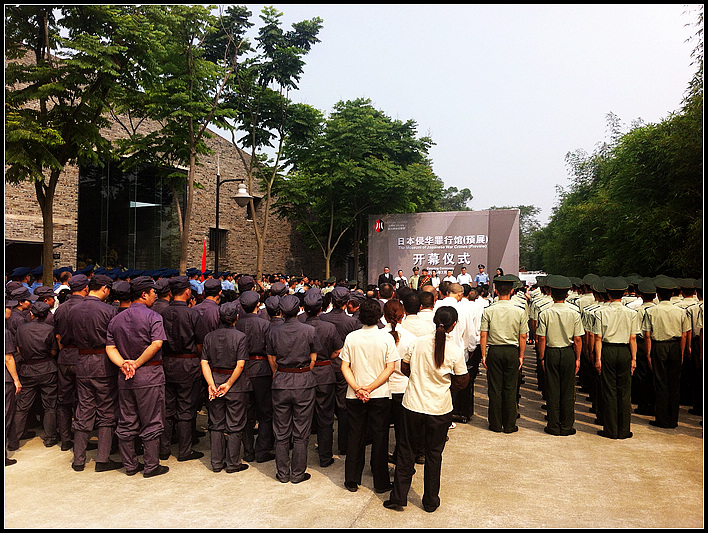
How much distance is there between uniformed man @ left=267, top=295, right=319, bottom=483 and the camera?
5113mm

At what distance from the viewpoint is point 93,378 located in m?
5.60

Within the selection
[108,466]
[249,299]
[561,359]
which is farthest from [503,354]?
[108,466]

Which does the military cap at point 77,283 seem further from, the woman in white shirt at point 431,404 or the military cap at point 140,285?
the woman in white shirt at point 431,404

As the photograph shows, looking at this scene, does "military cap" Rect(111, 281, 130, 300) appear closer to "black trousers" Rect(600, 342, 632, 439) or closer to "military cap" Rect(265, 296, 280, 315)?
"military cap" Rect(265, 296, 280, 315)

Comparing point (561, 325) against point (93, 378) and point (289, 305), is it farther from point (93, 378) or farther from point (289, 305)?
point (93, 378)

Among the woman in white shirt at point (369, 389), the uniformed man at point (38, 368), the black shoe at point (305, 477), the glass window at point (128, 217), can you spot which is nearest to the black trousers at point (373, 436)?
the woman in white shirt at point (369, 389)

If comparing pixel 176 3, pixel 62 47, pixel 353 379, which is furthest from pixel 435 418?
pixel 176 3

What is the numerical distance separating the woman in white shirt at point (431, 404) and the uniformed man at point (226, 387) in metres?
1.75

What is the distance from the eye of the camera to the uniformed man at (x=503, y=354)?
271 inches

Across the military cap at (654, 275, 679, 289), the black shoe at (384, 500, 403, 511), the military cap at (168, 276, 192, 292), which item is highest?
the military cap at (654, 275, 679, 289)

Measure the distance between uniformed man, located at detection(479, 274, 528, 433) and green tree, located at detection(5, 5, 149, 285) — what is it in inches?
332

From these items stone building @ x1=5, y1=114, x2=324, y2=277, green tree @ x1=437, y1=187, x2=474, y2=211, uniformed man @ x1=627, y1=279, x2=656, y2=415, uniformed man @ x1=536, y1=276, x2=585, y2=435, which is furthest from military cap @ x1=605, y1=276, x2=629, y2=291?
green tree @ x1=437, y1=187, x2=474, y2=211

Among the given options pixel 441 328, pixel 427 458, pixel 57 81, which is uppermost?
pixel 57 81

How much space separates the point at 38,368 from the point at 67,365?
497 millimetres
